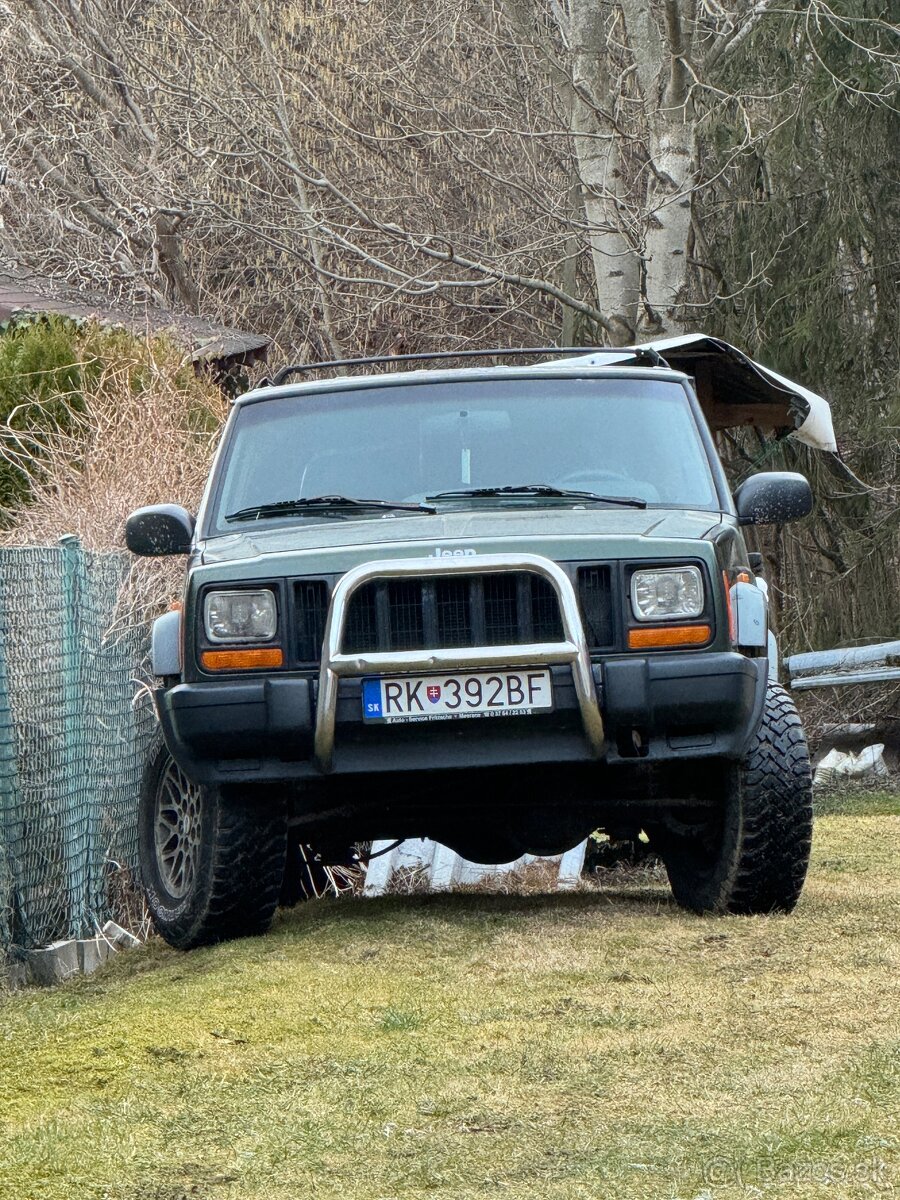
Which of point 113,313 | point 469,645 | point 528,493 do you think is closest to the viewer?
point 469,645

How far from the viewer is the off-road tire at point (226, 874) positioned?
623 cm

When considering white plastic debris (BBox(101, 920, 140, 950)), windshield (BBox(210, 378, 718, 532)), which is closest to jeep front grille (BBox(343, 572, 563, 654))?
windshield (BBox(210, 378, 718, 532))

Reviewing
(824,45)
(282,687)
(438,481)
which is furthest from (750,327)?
(282,687)

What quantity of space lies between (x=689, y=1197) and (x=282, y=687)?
2798mm

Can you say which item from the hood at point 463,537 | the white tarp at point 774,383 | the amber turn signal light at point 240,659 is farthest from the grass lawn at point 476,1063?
the white tarp at point 774,383

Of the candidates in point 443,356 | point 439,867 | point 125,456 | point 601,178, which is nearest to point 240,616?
point 443,356

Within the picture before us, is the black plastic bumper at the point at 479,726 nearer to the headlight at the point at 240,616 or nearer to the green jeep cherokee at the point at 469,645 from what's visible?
the green jeep cherokee at the point at 469,645

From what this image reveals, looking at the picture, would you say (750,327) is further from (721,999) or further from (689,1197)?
(689,1197)

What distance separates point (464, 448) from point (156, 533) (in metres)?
1.15

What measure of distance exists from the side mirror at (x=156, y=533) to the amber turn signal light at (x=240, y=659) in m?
0.85

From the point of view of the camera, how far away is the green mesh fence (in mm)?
6441

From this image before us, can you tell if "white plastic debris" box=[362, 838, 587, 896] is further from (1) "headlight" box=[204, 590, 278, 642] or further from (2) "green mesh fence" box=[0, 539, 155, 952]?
(1) "headlight" box=[204, 590, 278, 642]

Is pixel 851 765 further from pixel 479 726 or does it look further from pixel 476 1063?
pixel 476 1063

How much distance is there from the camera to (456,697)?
19.1 feet
